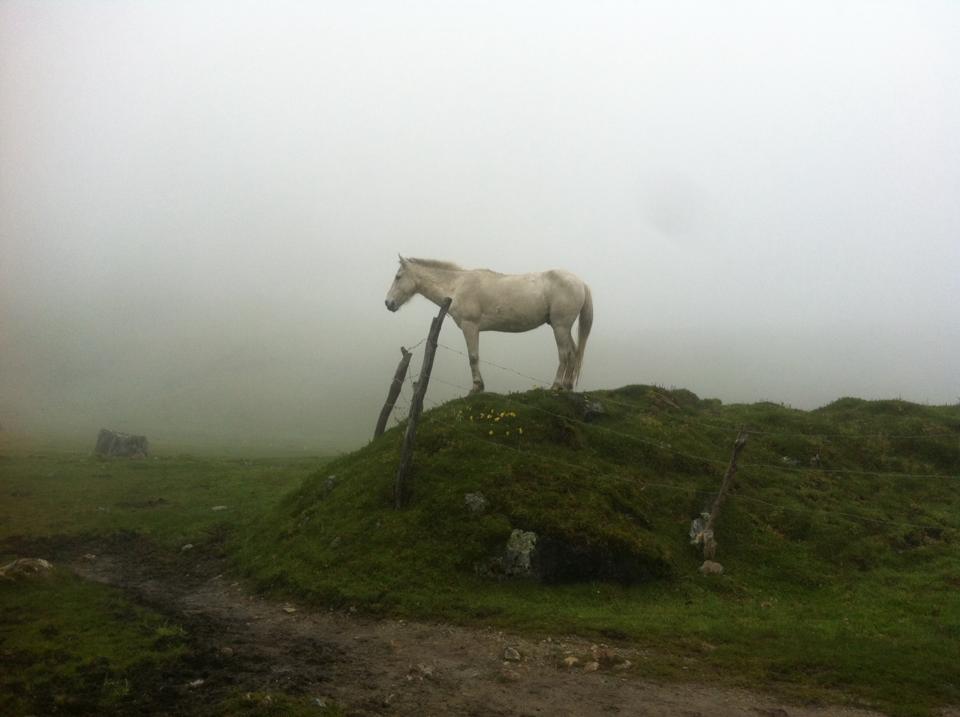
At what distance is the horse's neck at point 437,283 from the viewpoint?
19891 millimetres

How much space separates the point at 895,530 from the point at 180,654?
16.9 meters

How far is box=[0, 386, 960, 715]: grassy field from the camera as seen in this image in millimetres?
9656

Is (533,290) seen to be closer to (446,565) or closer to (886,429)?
(446,565)

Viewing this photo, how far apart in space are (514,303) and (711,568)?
9089mm

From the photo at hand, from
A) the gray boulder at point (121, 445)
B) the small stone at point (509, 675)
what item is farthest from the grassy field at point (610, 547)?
the gray boulder at point (121, 445)

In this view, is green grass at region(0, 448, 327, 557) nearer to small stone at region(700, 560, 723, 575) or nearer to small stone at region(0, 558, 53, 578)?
small stone at region(0, 558, 53, 578)

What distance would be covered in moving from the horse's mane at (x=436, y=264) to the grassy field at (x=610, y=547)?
4.35 meters

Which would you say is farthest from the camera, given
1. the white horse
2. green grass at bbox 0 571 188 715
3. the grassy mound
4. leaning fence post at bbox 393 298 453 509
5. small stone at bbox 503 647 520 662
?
the white horse

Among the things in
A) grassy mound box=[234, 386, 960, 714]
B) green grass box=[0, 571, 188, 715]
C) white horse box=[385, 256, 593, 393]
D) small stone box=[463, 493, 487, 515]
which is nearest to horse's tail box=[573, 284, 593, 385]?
white horse box=[385, 256, 593, 393]

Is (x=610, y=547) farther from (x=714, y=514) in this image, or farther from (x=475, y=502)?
(x=714, y=514)

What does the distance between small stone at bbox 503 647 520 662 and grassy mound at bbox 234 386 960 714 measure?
3.92 ft

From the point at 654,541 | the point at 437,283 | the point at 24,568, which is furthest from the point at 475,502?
the point at 24,568

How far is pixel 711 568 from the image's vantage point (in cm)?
1405

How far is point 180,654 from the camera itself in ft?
32.1
